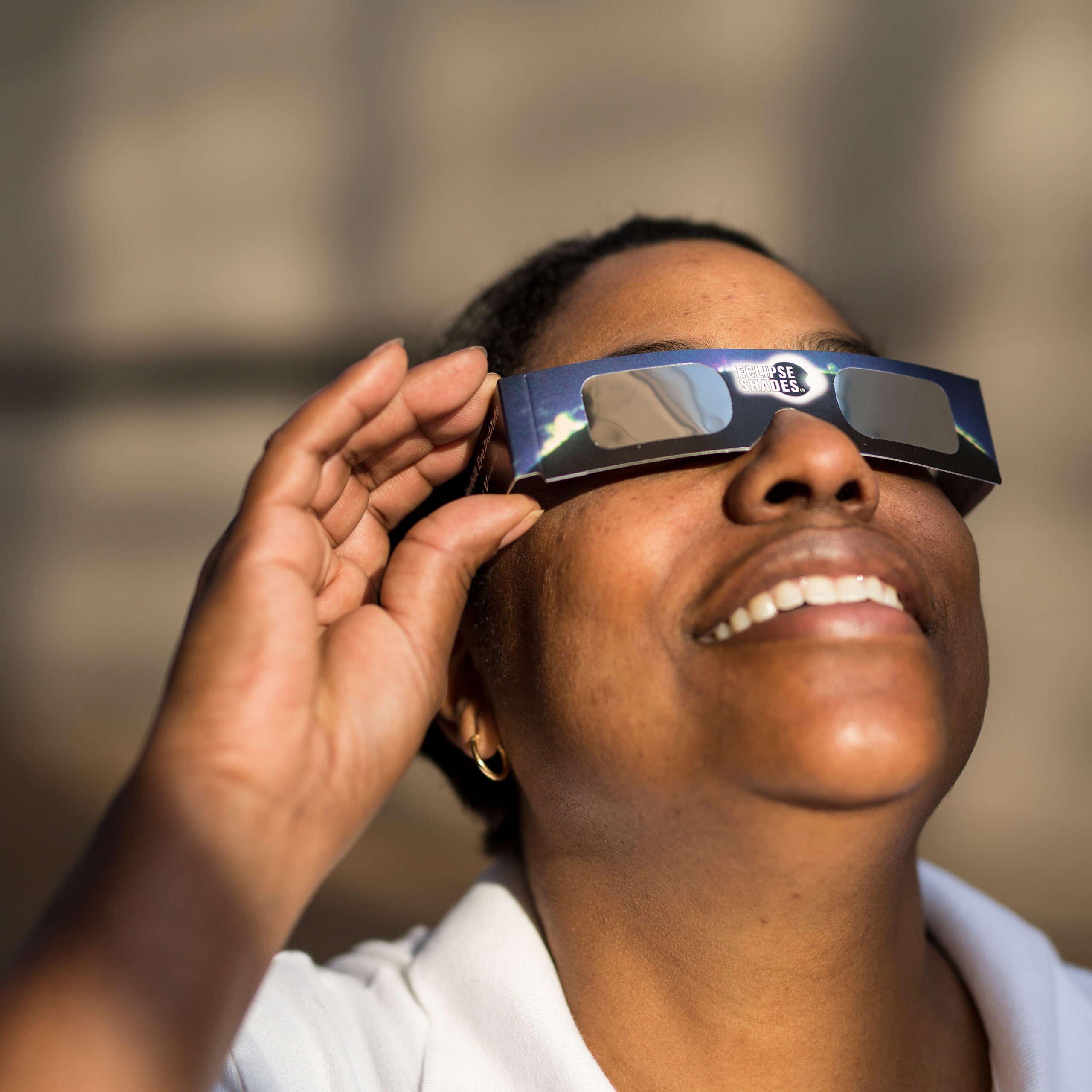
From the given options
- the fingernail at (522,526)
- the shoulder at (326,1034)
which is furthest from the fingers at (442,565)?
the shoulder at (326,1034)

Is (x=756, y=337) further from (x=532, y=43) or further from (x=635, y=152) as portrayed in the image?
(x=532, y=43)

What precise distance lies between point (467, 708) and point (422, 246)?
3065 mm

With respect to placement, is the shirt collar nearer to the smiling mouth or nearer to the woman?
the woman

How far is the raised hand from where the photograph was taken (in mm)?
792

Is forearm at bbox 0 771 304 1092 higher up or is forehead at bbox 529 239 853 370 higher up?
forehead at bbox 529 239 853 370

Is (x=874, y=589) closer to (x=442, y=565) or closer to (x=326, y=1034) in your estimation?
(x=442, y=565)

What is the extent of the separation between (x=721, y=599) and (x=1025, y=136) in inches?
112

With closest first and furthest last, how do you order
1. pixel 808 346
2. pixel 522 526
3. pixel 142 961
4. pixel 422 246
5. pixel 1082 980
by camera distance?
pixel 142 961 < pixel 522 526 < pixel 808 346 < pixel 1082 980 < pixel 422 246

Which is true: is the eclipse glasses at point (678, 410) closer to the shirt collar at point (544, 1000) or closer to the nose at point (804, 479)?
the nose at point (804, 479)

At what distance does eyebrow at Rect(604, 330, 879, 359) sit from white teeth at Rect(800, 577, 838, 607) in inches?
14.8

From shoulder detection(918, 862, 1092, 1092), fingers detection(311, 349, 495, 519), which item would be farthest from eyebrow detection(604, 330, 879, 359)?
shoulder detection(918, 862, 1092, 1092)

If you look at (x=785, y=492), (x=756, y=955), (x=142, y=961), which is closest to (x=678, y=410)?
(x=785, y=492)

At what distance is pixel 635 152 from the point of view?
12.0 feet

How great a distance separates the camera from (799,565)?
108 cm
